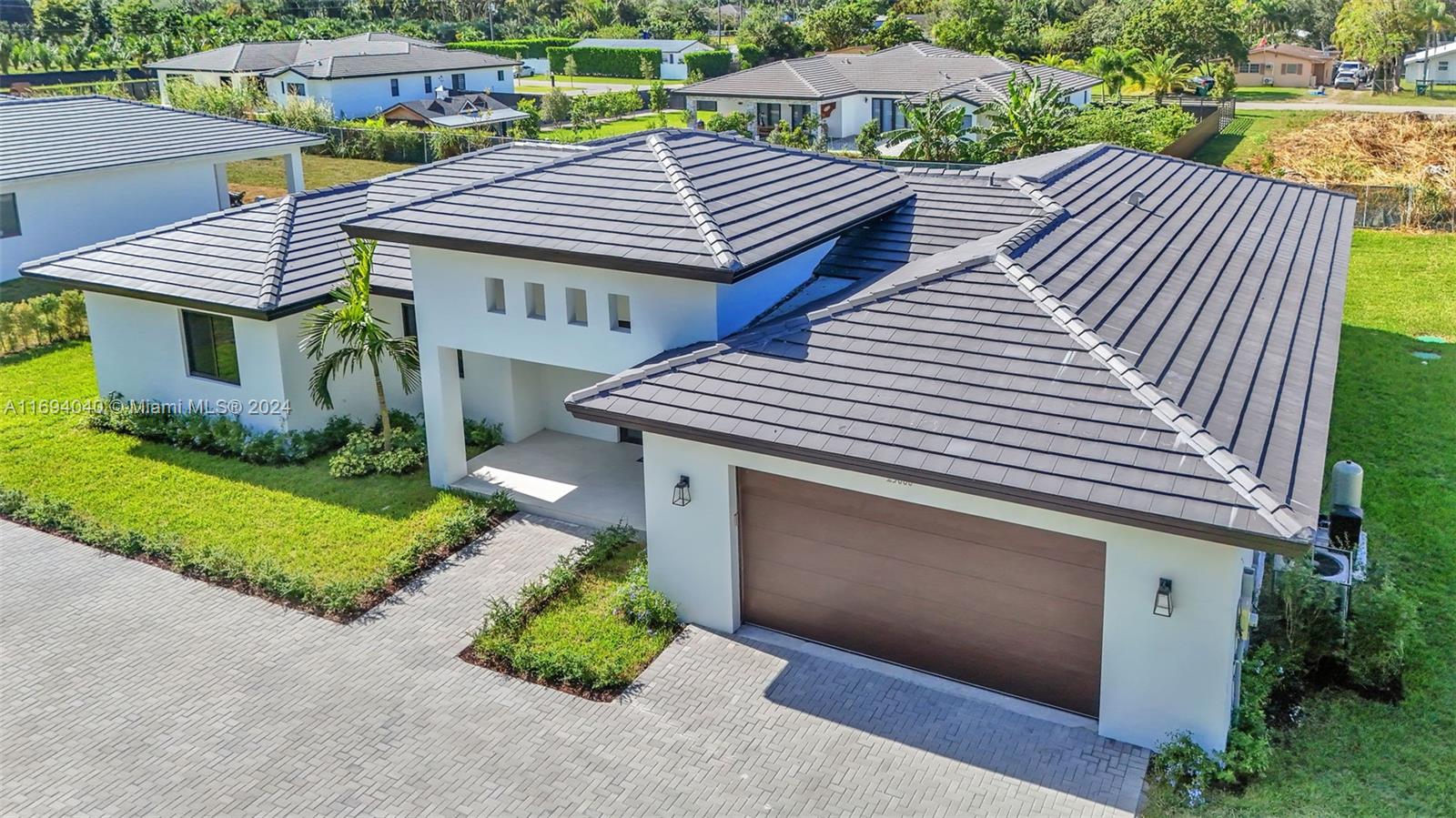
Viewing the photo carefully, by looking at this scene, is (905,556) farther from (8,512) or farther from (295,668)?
(8,512)

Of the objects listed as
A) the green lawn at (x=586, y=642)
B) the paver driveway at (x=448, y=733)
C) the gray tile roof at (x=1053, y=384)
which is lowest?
the paver driveway at (x=448, y=733)

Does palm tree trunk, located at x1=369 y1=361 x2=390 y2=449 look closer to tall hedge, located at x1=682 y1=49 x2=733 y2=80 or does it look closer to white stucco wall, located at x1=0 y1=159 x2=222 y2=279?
white stucco wall, located at x1=0 y1=159 x2=222 y2=279

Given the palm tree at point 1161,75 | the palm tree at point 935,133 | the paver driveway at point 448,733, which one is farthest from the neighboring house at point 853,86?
the paver driveway at point 448,733

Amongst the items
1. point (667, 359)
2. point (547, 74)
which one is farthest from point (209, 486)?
point (547, 74)

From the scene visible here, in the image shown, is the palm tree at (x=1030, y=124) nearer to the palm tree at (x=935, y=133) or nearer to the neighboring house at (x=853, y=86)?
the palm tree at (x=935, y=133)

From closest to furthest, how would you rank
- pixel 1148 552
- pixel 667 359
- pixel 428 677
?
pixel 1148 552, pixel 428 677, pixel 667 359

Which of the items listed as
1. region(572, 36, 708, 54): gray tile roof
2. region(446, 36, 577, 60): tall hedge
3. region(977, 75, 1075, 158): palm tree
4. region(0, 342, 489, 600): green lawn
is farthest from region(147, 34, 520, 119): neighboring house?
region(0, 342, 489, 600): green lawn

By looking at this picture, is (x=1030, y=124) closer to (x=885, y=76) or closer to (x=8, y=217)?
(x=885, y=76)
